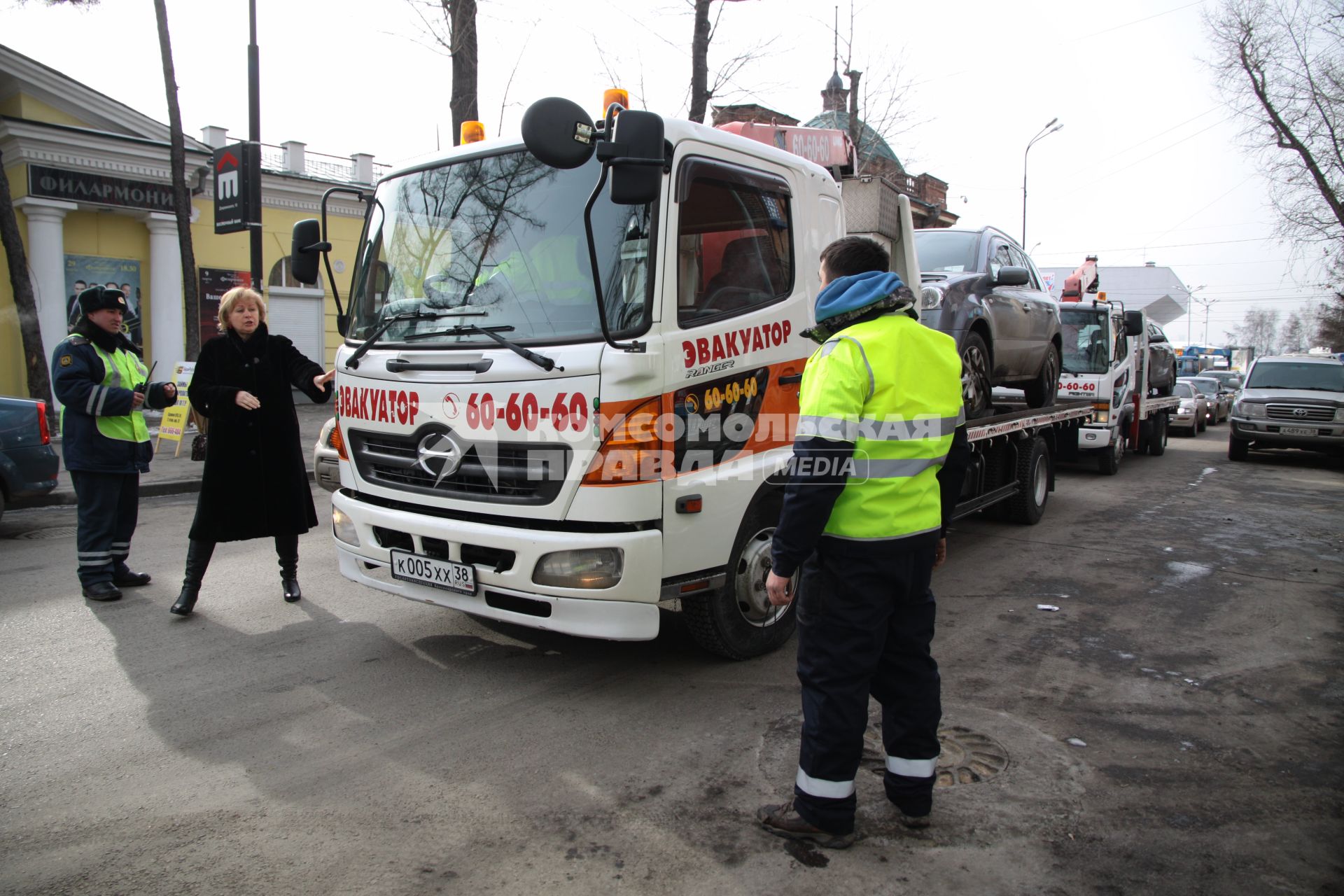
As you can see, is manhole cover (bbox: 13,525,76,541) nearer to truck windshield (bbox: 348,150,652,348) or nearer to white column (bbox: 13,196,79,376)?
truck windshield (bbox: 348,150,652,348)

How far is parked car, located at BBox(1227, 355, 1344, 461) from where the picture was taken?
609 inches

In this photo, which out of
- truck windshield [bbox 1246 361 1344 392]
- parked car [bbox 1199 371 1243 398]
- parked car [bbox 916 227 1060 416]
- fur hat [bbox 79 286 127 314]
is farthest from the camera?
parked car [bbox 1199 371 1243 398]

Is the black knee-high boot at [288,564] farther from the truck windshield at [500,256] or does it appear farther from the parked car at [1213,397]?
the parked car at [1213,397]

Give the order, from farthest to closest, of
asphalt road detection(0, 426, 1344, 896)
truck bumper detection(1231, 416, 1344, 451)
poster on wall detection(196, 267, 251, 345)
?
poster on wall detection(196, 267, 251, 345) < truck bumper detection(1231, 416, 1344, 451) < asphalt road detection(0, 426, 1344, 896)

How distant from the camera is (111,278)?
61.1 ft

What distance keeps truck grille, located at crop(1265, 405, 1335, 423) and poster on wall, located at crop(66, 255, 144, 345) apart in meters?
21.4

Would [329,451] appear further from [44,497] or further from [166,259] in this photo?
[166,259]

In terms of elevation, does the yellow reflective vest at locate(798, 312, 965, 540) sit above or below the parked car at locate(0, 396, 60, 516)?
above

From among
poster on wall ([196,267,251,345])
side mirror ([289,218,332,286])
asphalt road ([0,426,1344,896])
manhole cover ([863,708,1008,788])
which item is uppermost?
poster on wall ([196,267,251,345])

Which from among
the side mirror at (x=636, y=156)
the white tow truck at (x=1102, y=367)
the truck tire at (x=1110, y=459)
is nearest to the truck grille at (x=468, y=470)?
the side mirror at (x=636, y=156)

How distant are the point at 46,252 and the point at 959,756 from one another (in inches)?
759

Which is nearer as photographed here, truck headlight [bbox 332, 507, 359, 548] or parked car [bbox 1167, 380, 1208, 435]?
truck headlight [bbox 332, 507, 359, 548]

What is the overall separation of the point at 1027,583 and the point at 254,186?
10642 millimetres

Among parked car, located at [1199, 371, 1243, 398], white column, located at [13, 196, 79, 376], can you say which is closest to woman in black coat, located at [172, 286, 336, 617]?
white column, located at [13, 196, 79, 376]
